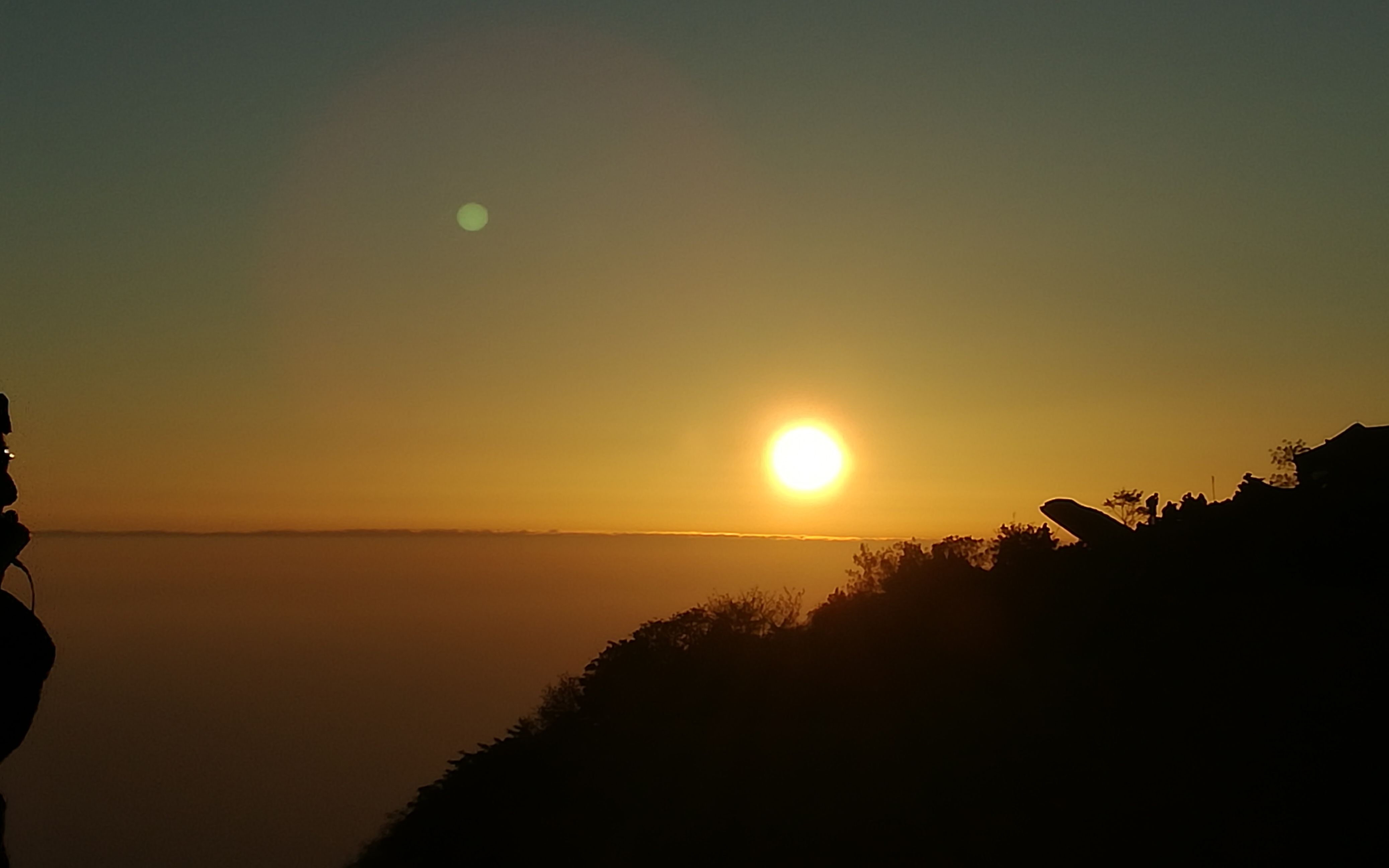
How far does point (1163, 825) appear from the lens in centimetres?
2033

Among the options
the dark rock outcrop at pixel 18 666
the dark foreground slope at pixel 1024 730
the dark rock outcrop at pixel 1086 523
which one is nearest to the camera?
the dark rock outcrop at pixel 18 666

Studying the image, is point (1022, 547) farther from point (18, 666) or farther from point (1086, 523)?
point (18, 666)

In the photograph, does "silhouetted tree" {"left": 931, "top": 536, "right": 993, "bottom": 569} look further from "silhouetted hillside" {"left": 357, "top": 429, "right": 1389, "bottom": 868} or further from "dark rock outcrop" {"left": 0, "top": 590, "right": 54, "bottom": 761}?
"dark rock outcrop" {"left": 0, "top": 590, "right": 54, "bottom": 761}

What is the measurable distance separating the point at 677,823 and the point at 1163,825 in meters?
11.3

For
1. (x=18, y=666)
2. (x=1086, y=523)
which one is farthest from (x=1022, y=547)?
(x=18, y=666)

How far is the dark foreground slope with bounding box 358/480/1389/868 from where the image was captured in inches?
824

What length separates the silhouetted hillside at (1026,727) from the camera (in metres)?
21.0

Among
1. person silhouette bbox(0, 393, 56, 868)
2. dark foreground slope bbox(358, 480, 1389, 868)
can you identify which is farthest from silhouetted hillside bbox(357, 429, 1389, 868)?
person silhouette bbox(0, 393, 56, 868)

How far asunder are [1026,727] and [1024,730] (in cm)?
13

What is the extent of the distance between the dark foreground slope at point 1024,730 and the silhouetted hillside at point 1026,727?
0.22ft

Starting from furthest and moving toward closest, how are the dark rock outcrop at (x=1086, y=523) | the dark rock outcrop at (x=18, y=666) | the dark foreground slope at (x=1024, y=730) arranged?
the dark rock outcrop at (x=1086, y=523)
the dark foreground slope at (x=1024, y=730)
the dark rock outcrop at (x=18, y=666)

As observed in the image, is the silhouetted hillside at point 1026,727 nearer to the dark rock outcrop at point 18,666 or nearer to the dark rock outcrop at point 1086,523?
the dark rock outcrop at point 1086,523

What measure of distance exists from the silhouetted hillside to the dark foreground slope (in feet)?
0.22

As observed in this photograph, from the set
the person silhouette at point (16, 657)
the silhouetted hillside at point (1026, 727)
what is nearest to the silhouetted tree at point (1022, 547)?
the silhouetted hillside at point (1026, 727)
